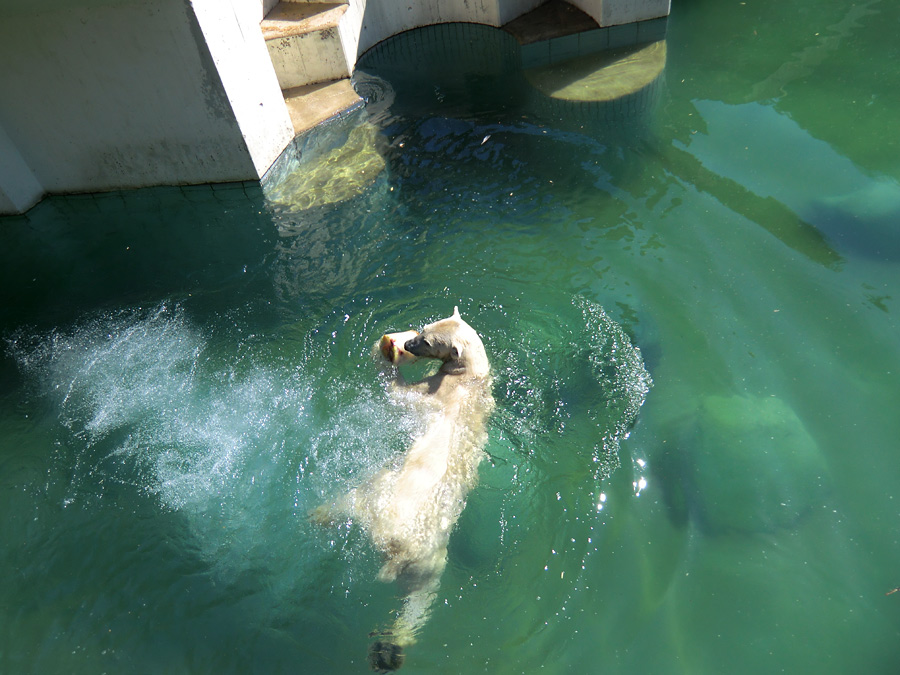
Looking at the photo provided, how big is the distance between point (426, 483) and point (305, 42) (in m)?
8.53

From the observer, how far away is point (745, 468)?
5.38m

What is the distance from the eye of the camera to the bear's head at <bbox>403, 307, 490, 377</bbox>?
217 inches

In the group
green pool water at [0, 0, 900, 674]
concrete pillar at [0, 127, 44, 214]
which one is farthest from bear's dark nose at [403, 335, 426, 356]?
concrete pillar at [0, 127, 44, 214]

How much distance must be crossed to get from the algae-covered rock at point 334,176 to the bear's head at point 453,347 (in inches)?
147

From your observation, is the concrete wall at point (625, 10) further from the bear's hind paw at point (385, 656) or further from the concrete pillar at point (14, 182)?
the bear's hind paw at point (385, 656)

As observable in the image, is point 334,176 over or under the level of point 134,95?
under

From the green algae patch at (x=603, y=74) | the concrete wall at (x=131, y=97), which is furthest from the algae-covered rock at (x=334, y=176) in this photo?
the green algae patch at (x=603, y=74)

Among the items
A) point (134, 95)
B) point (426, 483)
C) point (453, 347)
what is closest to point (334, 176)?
point (134, 95)

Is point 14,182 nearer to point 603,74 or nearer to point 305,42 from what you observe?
point 305,42

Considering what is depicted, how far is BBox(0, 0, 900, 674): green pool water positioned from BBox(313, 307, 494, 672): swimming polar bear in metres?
0.15

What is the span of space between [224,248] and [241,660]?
17.2 feet

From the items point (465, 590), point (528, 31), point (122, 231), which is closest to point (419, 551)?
point (465, 590)

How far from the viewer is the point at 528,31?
11438 millimetres

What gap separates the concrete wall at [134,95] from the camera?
311 inches
